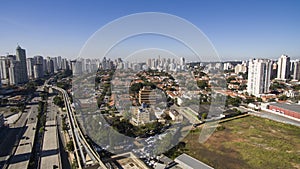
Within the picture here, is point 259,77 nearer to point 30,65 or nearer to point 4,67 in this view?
point 4,67

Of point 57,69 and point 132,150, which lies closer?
point 132,150

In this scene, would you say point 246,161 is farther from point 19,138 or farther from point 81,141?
point 19,138

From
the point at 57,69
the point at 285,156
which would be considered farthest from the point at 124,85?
the point at 57,69

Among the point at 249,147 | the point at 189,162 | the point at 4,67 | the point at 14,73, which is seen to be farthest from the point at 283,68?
the point at 4,67

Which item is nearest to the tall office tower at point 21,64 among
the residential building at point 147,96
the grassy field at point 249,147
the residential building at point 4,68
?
the residential building at point 4,68

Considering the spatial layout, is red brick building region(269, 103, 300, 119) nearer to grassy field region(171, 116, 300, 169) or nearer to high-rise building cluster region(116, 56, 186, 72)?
grassy field region(171, 116, 300, 169)

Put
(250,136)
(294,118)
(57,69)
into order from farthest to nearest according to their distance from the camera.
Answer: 1. (57,69)
2. (294,118)
3. (250,136)

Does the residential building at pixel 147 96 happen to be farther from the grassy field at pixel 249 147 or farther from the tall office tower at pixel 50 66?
the tall office tower at pixel 50 66
